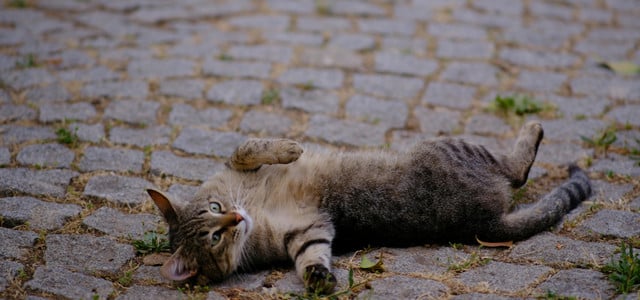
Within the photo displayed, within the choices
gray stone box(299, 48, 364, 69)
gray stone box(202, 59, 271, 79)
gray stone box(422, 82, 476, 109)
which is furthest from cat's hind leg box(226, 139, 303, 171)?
gray stone box(299, 48, 364, 69)

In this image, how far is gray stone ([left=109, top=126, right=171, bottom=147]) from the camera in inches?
193

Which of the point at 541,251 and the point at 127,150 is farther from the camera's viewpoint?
the point at 127,150

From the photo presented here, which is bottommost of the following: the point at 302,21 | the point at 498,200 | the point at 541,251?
the point at 541,251

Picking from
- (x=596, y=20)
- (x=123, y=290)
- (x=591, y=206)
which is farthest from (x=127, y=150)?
(x=596, y=20)

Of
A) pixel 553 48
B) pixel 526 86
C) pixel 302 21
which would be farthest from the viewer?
pixel 302 21

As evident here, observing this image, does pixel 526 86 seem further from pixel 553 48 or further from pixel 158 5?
pixel 158 5

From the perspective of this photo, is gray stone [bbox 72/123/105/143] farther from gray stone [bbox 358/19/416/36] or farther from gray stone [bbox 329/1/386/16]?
gray stone [bbox 329/1/386/16]

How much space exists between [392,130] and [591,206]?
1.61 metres

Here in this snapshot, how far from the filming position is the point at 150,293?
3334mm

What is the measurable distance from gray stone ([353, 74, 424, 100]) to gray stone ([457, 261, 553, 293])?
2.37 metres

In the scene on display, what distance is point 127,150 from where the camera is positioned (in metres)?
4.79

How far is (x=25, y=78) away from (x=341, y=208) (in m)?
3.46

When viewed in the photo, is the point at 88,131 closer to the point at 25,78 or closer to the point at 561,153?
the point at 25,78

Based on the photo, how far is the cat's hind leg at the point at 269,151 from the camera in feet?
12.9
